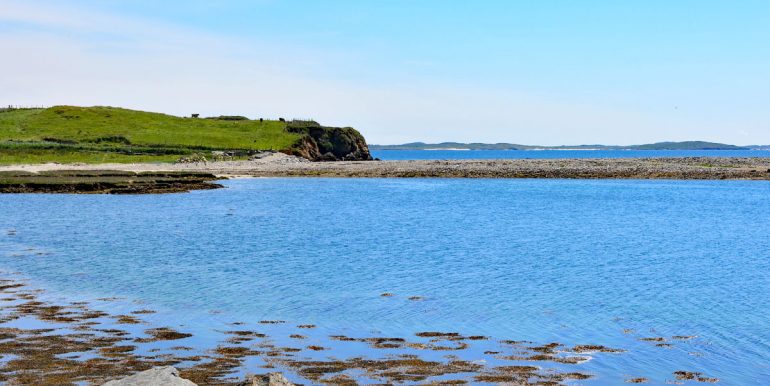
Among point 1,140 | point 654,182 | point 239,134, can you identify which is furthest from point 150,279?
point 239,134

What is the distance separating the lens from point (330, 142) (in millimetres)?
158500

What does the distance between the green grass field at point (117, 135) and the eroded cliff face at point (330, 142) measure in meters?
3.46

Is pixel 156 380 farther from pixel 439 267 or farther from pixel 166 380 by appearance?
pixel 439 267

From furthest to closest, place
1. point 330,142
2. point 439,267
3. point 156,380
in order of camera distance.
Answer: point 330,142, point 439,267, point 156,380

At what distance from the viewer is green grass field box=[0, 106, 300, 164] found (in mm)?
117750

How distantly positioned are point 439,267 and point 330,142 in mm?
125576

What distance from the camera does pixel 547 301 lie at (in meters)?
26.3

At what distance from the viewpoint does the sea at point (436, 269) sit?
2156cm

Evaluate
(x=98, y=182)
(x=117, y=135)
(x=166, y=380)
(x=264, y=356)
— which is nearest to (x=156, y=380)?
(x=166, y=380)

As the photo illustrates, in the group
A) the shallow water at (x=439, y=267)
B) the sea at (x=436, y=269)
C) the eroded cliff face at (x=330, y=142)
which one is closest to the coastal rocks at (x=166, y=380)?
the sea at (x=436, y=269)

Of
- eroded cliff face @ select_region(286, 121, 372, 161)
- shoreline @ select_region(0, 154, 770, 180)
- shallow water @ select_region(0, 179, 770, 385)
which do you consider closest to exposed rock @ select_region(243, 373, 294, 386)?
shallow water @ select_region(0, 179, 770, 385)

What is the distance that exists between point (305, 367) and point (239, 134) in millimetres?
136418

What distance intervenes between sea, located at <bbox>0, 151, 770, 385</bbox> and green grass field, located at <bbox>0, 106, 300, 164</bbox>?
50126 millimetres

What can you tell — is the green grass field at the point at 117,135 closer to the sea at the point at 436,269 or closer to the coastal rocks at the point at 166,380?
the sea at the point at 436,269
